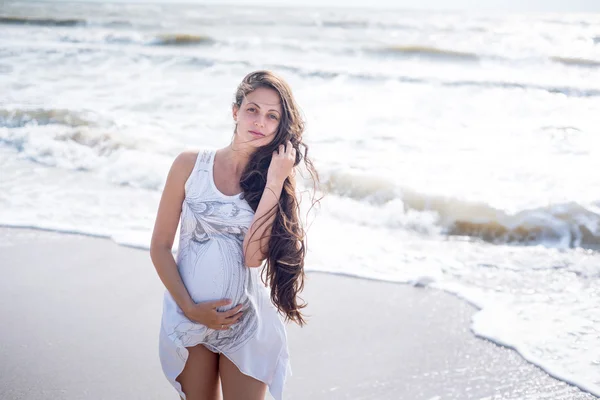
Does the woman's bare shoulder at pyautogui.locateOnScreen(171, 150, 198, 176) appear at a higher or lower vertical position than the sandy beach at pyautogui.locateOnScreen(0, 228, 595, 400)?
higher

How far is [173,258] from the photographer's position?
2705 mm

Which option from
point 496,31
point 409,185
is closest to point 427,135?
point 409,185

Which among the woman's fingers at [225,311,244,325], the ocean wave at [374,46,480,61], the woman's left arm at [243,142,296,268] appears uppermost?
the ocean wave at [374,46,480,61]

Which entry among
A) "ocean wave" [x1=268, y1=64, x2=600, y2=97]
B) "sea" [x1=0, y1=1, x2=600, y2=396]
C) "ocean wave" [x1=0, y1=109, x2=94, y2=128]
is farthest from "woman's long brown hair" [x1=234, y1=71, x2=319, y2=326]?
"ocean wave" [x1=268, y1=64, x2=600, y2=97]

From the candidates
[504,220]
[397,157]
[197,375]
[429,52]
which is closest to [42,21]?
[429,52]

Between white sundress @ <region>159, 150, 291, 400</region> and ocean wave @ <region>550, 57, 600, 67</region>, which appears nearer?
white sundress @ <region>159, 150, 291, 400</region>

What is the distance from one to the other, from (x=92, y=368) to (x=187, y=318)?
4.99 feet

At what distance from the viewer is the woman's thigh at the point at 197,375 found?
105 inches

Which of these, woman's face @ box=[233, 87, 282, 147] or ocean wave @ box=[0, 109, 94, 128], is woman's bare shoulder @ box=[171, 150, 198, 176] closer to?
woman's face @ box=[233, 87, 282, 147]

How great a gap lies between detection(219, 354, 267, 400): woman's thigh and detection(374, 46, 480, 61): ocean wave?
18982mm

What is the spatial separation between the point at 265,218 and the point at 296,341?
1878 mm

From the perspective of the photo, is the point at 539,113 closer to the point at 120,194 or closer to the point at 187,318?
the point at 120,194

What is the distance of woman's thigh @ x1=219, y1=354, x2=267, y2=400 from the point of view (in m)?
2.67

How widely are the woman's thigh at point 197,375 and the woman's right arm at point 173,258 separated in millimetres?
164
